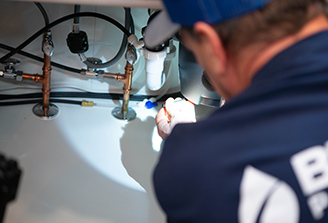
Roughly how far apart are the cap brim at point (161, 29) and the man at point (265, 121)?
35 mm

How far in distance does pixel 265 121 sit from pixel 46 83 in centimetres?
77

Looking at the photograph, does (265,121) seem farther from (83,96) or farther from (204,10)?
(83,96)

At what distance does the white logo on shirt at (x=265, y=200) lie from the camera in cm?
44

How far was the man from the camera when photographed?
1.41ft

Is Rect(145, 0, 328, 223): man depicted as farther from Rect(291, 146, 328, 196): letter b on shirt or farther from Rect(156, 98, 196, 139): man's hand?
Rect(156, 98, 196, 139): man's hand

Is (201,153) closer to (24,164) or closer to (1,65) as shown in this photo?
(24,164)

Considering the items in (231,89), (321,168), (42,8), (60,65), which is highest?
(42,8)

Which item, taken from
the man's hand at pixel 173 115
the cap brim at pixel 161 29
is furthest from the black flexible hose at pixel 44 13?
the cap brim at pixel 161 29

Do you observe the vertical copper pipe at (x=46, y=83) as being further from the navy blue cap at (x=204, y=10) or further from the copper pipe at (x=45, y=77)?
the navy blue cap at (x=204, y=10)

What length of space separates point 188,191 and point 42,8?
714 mm

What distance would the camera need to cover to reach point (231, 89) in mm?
512

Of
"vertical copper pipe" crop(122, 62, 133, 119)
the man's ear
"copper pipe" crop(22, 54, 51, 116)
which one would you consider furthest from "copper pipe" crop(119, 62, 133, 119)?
the man's ear

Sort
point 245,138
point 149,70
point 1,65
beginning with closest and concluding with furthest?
point 245,138 < point 149,70 < point 1,65

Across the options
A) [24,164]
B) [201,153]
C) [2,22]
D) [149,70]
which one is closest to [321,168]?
[201,153]
